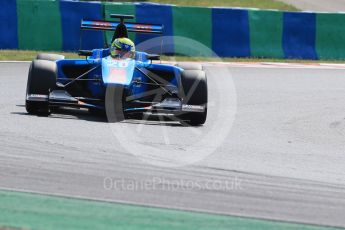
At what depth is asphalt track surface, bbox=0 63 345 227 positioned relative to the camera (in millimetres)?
6262

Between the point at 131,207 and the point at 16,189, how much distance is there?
93 cm

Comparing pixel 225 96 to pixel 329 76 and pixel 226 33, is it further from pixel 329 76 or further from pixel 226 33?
pixel 226 33

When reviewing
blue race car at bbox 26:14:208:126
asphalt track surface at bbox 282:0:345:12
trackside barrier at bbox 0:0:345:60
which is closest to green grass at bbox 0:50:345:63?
trackside barrier at bbox 0:0:345:60

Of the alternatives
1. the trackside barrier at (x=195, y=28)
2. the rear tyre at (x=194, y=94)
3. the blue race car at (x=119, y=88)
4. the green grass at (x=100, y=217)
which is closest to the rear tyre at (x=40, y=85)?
the blue race car at (x=119, y=88)

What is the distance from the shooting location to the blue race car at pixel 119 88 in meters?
10.1

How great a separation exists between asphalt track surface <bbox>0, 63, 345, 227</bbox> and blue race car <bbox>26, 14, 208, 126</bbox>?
22cm

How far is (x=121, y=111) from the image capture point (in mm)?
10266

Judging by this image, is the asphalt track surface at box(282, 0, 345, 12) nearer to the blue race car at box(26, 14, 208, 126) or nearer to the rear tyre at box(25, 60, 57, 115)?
the blue race car at box(26, 14, 208, 126)

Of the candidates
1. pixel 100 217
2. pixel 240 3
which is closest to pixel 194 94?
pixel 100 217

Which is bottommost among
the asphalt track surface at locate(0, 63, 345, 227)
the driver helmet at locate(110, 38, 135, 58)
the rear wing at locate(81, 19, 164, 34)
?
the asphalt track surface at locate(0, 63, 345, 227)

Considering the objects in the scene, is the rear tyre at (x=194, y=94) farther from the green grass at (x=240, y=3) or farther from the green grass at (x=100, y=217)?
the green grass at (x=240, y=3)

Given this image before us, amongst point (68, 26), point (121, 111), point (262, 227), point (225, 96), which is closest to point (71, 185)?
point (262, 227)

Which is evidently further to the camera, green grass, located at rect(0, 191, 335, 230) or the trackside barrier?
the trackside barrier

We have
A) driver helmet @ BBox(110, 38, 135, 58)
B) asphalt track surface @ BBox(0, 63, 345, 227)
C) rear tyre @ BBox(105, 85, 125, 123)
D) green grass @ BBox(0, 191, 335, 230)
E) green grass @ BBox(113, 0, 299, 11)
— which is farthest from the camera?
green grass @ BBox(113, 0, 299, 11)
